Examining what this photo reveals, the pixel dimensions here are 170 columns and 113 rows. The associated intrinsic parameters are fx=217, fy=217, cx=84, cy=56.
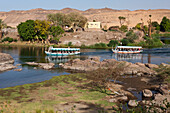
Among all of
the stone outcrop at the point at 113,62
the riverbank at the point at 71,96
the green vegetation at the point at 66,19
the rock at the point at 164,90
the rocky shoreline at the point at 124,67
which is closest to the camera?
the riverbank at the point at 71,96

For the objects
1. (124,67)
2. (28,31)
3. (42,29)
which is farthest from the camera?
(28,31)

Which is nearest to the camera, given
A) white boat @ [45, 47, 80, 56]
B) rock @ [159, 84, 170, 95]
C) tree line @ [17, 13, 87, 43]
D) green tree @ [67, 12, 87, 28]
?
rock @ [159, 84, 170, 95]

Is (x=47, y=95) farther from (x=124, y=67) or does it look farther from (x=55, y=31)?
(x=55, y=31)

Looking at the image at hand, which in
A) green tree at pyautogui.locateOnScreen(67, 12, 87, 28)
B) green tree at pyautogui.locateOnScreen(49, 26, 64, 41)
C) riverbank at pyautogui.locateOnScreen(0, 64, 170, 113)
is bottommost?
riverbank at pyautogui.locateOnScreen(0, 64, 170, 113)

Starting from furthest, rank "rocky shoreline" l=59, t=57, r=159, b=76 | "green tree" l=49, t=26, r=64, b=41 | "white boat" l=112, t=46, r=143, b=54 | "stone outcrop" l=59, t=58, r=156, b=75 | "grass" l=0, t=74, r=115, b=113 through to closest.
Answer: "green tree" l=49, t=26, r=64, b=41 → "white boat" l=112, t=46, r=143, b=54 → "stone outcrop" l=59, t=58, r=156, b=75 → "rocky shoreline" l=59, t=57, r=159, b=76 → "grass" l=0, t=74, r=115, b=113

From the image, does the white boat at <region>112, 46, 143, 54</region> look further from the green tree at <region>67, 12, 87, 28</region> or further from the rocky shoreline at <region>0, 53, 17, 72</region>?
the green tree at <region>67, 12, 87, 28</region>

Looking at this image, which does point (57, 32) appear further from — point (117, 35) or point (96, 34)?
point (117, 35)

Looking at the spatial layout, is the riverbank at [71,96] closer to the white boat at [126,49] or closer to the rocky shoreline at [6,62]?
the rocky shoreline at [6,62]

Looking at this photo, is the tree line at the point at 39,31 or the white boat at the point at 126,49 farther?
the tree line at the point at 39,31

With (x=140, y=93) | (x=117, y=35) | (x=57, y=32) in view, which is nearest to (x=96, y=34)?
(x=117, y=35)

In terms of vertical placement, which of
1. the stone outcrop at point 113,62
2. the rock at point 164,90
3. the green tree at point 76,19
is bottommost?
the rock at point 164,90

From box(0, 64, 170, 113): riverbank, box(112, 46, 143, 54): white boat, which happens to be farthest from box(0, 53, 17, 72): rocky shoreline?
box(112, 46, 143, 54): white boat

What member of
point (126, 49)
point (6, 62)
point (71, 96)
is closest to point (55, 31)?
point (126, 49)

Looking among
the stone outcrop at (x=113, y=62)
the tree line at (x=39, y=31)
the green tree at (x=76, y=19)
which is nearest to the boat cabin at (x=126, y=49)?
the stone outcrop at (x=113, y=62)
